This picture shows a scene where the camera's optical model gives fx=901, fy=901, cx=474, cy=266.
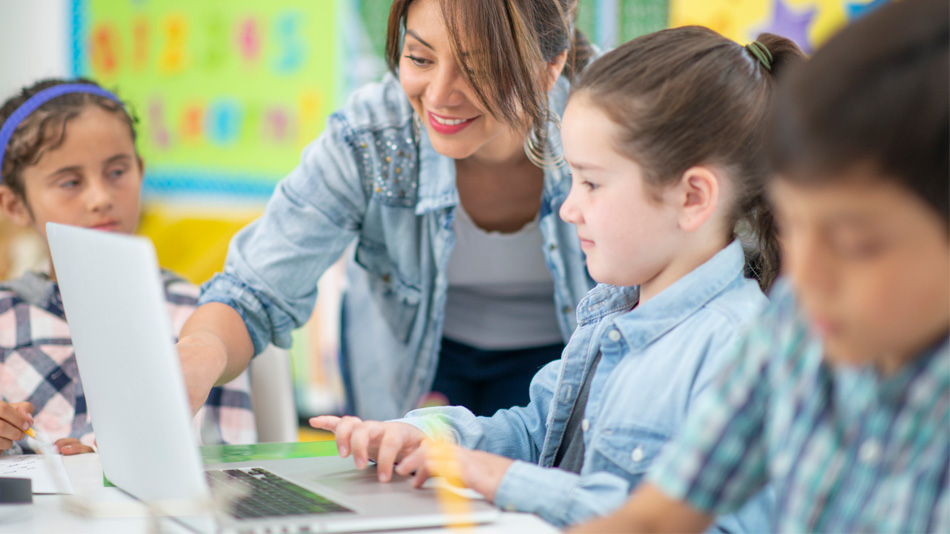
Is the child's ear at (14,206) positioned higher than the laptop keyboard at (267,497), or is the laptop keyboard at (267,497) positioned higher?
the child's ear at (14,206)

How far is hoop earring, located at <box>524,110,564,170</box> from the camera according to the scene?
4.10ft

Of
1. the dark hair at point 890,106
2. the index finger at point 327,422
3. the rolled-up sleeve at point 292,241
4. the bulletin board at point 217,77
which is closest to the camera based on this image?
the dark hair at point 890,106

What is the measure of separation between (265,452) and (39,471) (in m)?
0.24

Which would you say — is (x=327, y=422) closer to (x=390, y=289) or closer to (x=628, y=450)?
(x=628, y=450)

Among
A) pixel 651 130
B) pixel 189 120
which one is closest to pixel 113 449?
pixel 651 130

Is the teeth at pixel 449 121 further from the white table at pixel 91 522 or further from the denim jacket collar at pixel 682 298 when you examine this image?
the white table at pixel 91 522

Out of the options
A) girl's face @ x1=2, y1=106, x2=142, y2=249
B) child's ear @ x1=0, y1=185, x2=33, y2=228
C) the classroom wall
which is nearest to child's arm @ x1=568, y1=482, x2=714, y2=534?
girl's face @ x1=2, y1=106, x2=142, y2=249

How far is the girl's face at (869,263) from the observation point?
0.47 meters

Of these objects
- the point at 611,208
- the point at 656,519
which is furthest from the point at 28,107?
the point at 656,519

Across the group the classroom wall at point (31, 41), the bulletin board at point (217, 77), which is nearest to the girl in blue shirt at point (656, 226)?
the bulletin board at point (217, 77)

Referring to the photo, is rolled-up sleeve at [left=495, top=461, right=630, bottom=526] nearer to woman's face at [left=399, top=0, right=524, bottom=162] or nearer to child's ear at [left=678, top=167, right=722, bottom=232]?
child's ear at [left=678, top=167, right=722, bottom=232]

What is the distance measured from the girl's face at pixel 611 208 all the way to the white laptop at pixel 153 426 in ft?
0.93

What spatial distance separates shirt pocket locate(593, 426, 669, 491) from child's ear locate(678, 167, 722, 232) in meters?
0.21

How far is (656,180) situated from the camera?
860 millimetres
